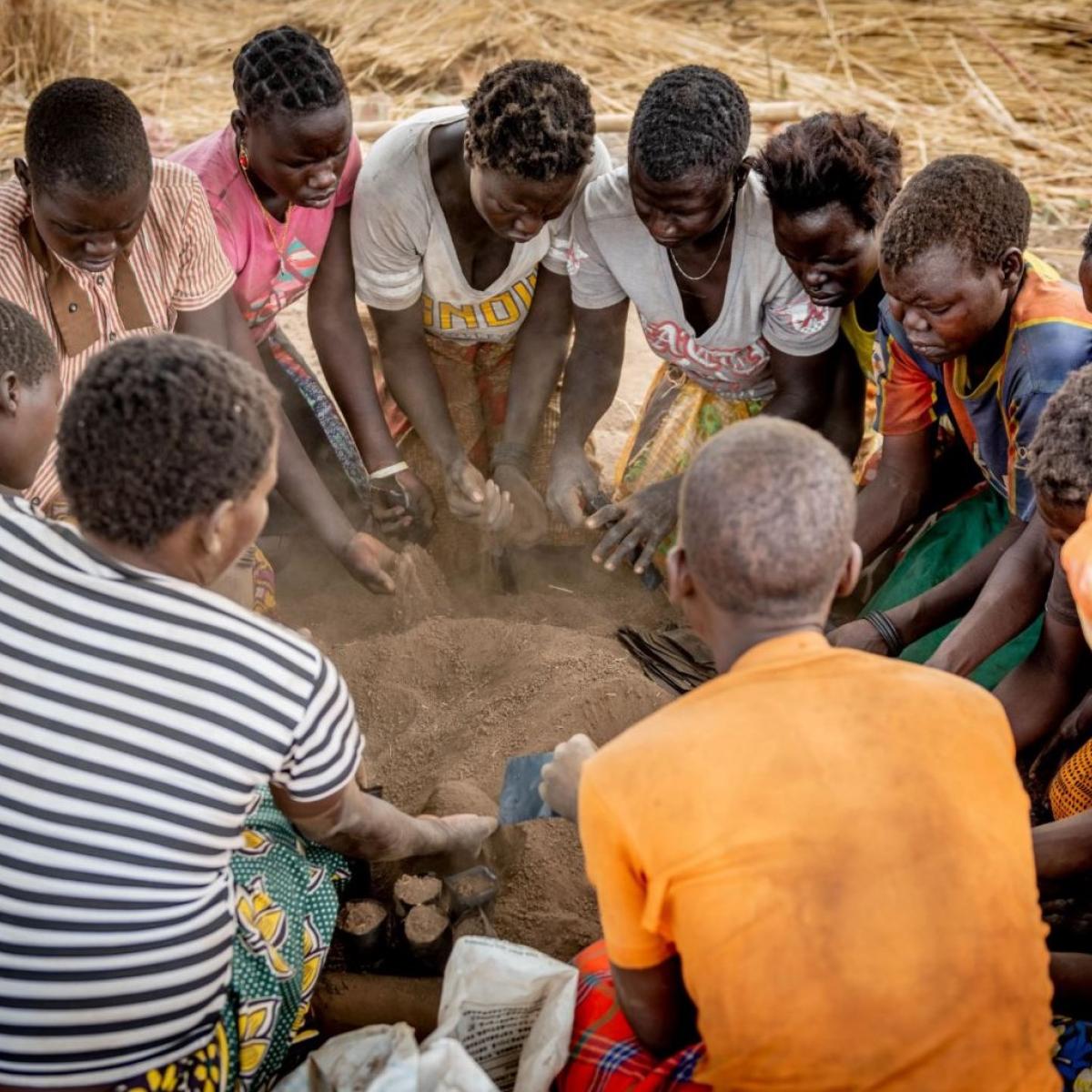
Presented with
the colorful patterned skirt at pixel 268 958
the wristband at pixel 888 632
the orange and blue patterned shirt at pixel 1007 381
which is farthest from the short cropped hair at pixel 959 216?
the colorful patterned skirt at pixel 268 958

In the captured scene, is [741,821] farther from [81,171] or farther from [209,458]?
[81,171]

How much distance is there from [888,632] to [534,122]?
1.42m

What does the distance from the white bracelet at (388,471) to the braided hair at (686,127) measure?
1.15 metres

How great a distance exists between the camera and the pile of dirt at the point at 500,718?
7.70 feet

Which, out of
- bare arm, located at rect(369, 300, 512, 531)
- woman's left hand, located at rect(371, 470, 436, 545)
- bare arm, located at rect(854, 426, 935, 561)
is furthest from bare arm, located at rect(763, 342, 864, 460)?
woman's left hand, located at rect(371, 470, 436, 545)

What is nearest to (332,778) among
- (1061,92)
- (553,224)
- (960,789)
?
(960,789)

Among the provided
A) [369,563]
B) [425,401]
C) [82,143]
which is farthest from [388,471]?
[82,143]

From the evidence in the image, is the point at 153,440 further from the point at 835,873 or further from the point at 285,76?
the point at 285,76

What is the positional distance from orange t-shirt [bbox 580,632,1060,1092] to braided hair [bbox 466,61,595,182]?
166 cm

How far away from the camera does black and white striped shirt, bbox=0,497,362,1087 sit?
1.54 metres

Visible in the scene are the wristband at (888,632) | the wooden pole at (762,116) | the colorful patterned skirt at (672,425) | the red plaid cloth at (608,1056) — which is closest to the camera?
the red plaid cloth at (608,1056)

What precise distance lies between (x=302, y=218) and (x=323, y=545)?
0.90 metres

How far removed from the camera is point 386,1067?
5.80 feet

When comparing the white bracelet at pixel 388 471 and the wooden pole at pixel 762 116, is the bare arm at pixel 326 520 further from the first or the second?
the wooden pole at pixel 762 116
